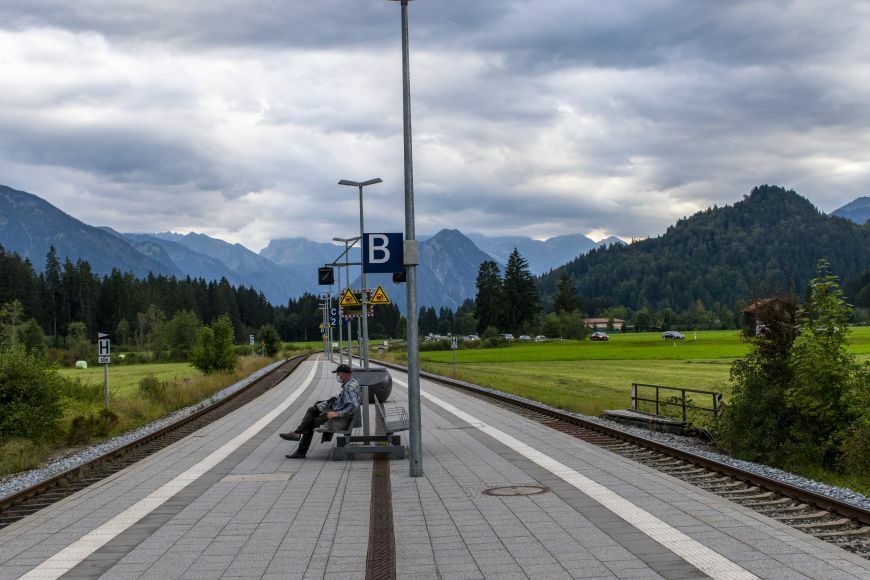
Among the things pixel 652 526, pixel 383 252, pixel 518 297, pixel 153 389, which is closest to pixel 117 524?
pixel 383 252

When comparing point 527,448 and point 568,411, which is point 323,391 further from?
point 527,448

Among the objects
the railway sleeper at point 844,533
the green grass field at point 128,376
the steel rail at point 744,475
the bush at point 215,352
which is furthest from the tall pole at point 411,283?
the bush at point 215,352

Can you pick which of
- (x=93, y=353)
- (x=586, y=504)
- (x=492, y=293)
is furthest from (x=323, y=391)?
(x=492, y=293)

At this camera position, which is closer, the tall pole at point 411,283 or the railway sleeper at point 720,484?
the railway sleeper at point 720,484

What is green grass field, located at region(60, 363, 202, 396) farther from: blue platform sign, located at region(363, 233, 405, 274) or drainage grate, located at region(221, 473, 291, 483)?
blue platform sign, located at region(363, 233, 405, 274)

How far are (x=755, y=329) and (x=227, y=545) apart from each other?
1304 centimetres

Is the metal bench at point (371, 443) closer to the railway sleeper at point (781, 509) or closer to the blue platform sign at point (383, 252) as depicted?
the blue platform sign at point (383, 252)

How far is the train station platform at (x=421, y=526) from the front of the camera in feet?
21.7

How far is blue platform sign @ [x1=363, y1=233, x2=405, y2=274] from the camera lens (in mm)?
11835

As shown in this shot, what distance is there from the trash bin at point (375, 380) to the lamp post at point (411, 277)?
1160cm

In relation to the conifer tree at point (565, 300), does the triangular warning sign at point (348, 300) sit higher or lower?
lower

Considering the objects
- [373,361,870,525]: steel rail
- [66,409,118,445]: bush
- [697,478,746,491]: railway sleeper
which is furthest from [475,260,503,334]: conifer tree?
[697,478,746,491]: railway sleeper

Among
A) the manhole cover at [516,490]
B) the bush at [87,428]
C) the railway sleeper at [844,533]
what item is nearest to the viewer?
the railway sleeper at [844,533]

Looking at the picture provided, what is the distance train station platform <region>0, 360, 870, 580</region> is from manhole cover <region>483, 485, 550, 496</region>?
0.04 m
